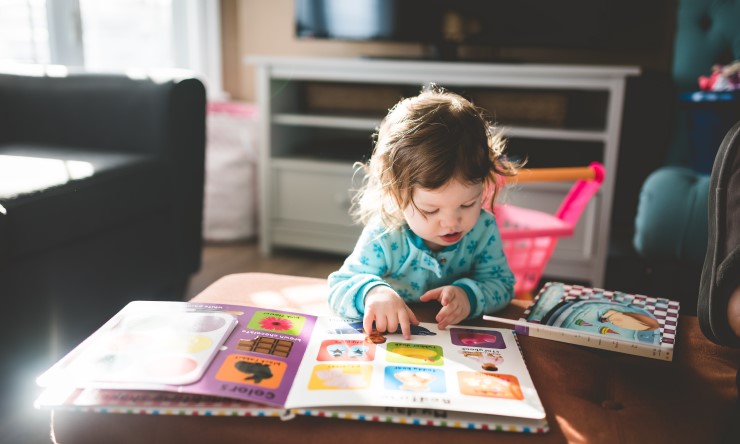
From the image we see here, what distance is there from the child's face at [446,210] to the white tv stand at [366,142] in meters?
1.13

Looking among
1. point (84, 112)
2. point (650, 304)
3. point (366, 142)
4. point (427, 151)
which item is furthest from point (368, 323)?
point (366, 142)

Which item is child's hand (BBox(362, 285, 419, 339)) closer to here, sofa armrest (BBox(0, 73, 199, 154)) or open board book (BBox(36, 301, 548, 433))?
open board book (BBox(36, 301, 548, 433))

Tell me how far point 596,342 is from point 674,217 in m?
0.99

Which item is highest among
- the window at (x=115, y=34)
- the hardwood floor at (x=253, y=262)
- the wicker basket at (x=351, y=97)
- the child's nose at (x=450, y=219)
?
the window at (x=115, y=34)

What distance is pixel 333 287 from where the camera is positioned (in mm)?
805

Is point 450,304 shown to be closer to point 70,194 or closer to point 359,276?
point 359,276

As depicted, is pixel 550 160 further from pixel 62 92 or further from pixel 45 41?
pixel 45 41

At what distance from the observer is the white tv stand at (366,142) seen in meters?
1.87

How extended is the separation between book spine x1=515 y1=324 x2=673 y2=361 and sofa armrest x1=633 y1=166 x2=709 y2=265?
0.93 m

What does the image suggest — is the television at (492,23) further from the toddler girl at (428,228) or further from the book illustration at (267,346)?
the book illustration at (267,346)

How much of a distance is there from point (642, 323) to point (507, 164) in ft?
1.09

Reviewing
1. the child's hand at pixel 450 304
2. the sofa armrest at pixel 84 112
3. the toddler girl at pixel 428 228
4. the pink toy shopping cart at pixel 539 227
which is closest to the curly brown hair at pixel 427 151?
the toddler girl at pixel 428 228

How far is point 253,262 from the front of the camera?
2156mm

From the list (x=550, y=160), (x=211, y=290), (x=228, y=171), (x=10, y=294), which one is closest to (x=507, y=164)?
(x=211, y=290)
